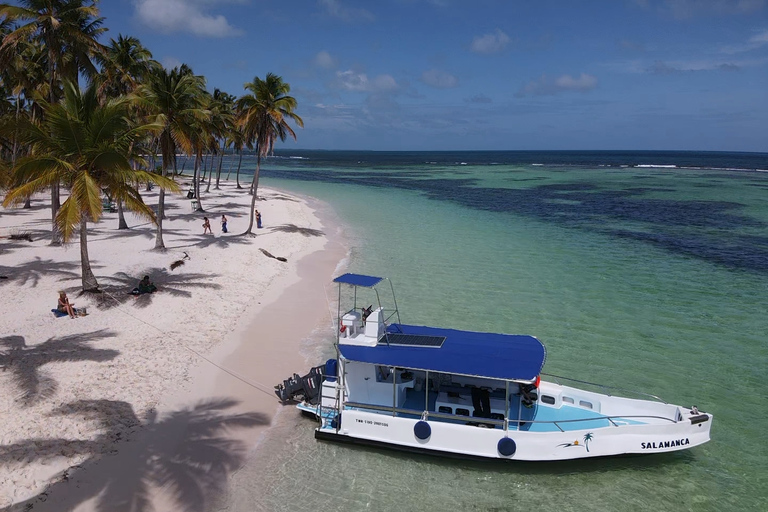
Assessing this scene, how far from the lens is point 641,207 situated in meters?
54.6

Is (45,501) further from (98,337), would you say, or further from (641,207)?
(641,207)

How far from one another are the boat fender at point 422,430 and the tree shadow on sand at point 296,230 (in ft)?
86.2

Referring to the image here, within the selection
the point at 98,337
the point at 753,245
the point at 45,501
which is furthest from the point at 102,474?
the point at 753,245

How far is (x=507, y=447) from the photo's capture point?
10.8 m

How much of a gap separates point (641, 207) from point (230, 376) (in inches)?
2080

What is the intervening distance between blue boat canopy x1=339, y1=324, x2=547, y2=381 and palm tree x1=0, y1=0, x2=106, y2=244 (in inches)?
629

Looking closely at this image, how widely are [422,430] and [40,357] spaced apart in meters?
11.2

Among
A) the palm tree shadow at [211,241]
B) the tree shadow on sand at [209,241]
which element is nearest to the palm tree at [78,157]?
the tree shadow on sand at [209,241]

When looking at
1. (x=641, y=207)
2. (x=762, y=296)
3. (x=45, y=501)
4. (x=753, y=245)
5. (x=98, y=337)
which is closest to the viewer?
(x=45, y=501)

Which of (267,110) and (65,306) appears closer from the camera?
(65,306)

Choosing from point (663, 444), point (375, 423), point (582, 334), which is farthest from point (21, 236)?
point (663, 444)

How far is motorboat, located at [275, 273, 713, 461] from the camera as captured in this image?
35.4ft

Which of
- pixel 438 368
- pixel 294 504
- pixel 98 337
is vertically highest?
pixel 438 368

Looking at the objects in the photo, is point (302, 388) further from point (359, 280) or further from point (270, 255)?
point (270, 255)
